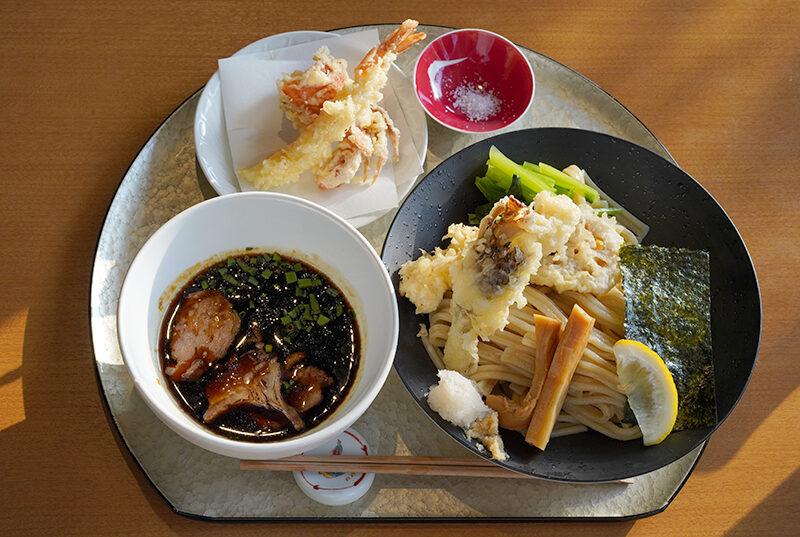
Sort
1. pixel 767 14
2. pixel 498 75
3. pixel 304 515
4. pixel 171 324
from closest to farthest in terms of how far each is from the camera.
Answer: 1. pixel 171 324
2. pixel 304 515
3. pixel 498 75
4. pixel 767 14

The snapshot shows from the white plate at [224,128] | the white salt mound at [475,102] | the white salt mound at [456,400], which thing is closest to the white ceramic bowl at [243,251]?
the white salt mound at [456,400]

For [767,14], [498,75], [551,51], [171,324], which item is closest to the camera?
[171,324]

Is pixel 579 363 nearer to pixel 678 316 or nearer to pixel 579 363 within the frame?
pixel 579 363

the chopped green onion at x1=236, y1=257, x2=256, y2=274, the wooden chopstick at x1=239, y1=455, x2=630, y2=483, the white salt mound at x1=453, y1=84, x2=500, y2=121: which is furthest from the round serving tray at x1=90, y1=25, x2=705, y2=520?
the white salt mound at x1=453, y1=84, x2=500, y2=121

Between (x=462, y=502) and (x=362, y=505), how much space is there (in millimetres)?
271

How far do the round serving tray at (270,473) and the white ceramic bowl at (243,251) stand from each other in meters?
0.41

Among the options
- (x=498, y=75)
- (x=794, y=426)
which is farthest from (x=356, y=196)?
(x=794, y=426)

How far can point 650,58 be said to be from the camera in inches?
102

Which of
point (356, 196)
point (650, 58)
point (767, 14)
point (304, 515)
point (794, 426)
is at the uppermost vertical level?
point (767, 14)

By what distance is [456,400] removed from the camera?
1.66m

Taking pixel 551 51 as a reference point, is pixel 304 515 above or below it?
below

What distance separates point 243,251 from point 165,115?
939 mm

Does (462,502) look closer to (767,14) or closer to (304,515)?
(304,515)

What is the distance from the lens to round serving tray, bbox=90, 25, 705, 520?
1.75m
